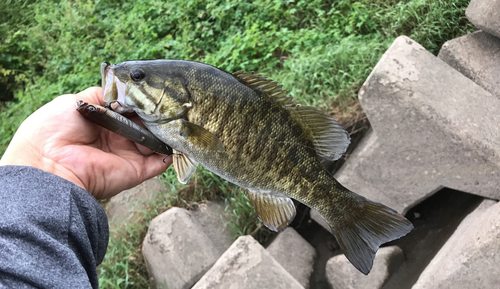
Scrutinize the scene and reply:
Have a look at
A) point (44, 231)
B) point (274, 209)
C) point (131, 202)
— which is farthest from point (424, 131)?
point (131, 202)

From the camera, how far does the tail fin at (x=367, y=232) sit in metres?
1.63

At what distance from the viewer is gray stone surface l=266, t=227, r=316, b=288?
3.04 metres

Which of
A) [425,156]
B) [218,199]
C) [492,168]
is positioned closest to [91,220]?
[218,199]

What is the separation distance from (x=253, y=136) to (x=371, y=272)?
192 centimetres

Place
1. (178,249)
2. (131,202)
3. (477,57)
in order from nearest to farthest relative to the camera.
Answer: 1. (178,249)
2. (477,57)
3. (131,202)

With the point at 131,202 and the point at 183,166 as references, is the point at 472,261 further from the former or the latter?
the point at 131,202

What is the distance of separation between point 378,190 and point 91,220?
2199 mm

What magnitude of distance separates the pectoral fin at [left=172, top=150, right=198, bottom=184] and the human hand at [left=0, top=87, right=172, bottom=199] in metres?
0.25

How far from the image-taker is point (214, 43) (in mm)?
5086

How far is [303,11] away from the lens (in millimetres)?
4633

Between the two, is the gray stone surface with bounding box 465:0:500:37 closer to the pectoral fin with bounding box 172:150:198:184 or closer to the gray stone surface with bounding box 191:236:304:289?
the gray stone surface with bounding box 191:236:304:289

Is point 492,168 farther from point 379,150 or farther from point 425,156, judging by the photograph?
point 379,150

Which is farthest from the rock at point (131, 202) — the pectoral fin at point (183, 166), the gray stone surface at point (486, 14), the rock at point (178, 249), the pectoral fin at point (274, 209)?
the gray stone surface at point (486, 14)

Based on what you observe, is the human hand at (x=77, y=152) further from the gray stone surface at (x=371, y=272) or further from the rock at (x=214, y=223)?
the gray stone surface at (x=371, y=272)
